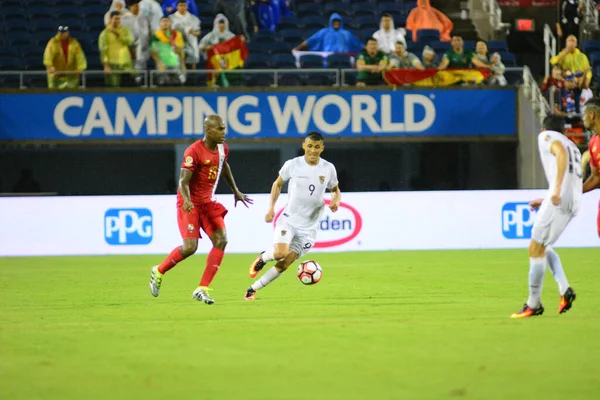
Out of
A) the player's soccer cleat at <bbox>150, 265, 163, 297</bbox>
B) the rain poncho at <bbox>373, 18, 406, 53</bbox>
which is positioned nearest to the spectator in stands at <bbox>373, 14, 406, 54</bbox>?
the rain poncho at <bbox>373, 18, 406, 53</bbox>

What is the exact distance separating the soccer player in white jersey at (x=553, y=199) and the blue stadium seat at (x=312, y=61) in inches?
578

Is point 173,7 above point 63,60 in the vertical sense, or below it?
above

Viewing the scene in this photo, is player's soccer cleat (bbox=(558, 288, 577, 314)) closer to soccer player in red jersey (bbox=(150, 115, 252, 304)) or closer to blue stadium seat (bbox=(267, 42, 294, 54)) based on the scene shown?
soccer player in red jersey (bbox=(150, 115, 252, 304))

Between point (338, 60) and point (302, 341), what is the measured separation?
16.2 meters

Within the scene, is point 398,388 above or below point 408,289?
above

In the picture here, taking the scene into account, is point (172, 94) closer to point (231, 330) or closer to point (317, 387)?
point (231, 330)

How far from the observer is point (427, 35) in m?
25.3

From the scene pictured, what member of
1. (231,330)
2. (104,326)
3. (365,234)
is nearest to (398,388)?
(231,330)

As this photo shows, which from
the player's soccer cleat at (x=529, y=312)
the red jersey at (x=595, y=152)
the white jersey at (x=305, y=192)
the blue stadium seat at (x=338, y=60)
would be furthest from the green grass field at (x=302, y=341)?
the blue stadium seat at (x=338, y=60)

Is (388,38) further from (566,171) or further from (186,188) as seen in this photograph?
(566,171)

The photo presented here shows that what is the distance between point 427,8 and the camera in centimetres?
2595

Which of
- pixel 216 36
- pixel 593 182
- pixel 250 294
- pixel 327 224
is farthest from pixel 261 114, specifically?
pixel 593 182

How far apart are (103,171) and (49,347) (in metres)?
19.8

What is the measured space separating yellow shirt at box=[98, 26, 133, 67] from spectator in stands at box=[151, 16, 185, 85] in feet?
1.89
